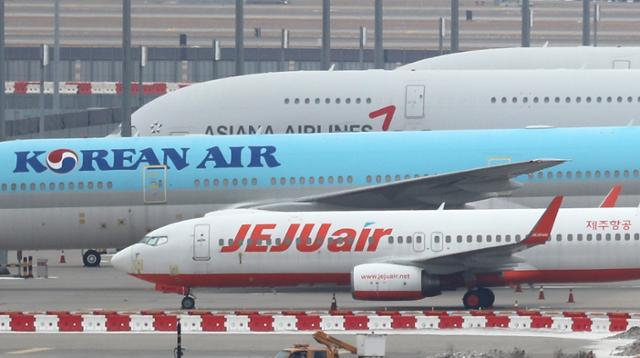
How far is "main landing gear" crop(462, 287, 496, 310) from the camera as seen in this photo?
39438mm

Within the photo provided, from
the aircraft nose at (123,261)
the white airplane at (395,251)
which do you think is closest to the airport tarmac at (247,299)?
the white airplane at (395,251)

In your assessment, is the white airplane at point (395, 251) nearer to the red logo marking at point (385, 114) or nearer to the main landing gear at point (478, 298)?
the main landing gear at point (478, 298)

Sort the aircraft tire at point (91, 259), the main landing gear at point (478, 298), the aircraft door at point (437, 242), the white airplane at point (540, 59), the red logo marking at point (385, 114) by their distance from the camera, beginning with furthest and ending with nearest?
the white airplane at point (540, 59) < the red logo marking at point (385, 114) < the aircraft tire at point (91, 259) < the aircraft door at point (437, 242) < the main landing gear at point (478, 298)

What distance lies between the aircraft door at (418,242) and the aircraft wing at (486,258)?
1.32 ft

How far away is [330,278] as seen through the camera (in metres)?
40.1

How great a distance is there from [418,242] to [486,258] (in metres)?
1.57

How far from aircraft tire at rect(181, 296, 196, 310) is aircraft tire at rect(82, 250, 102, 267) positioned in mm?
14601

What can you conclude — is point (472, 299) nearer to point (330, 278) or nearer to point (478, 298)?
point (478, 298)

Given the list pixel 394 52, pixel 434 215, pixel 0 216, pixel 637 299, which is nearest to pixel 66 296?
pixel 0 216

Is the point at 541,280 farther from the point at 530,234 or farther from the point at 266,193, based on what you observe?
the point at 266,193

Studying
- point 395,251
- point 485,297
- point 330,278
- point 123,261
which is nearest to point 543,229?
point 485,297

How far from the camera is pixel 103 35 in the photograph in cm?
15462

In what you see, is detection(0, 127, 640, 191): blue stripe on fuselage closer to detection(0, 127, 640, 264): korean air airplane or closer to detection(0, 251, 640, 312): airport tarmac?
detection(0, 127, 640, 264): korean air airplane

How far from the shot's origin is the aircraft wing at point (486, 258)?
3850 centimetres
